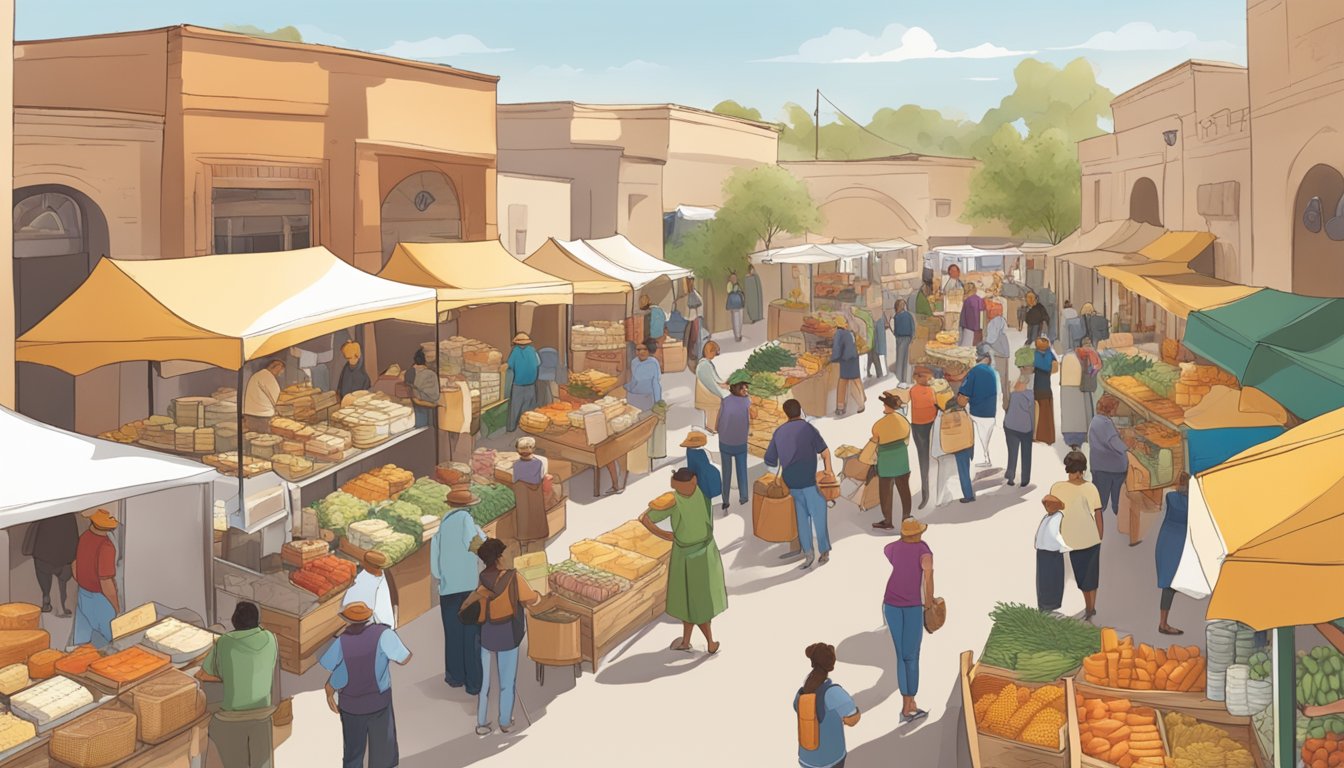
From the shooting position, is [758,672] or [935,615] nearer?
[935,615]

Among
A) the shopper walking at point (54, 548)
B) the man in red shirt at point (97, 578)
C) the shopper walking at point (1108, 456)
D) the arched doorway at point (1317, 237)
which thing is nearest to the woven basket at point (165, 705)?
the man in red shirt at point (97, 578)

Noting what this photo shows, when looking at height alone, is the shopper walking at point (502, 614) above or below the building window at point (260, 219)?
below

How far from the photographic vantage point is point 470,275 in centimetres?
1625

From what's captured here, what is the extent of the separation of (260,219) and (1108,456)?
39.1 feet

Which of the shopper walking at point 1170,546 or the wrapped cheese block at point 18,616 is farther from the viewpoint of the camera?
the shopper walking at point 1170,546

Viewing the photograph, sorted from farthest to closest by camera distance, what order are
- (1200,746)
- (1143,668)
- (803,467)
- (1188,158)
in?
(1188,158) → (803,467) → (1143,668) → (1200,746)

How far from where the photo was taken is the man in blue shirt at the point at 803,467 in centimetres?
1109

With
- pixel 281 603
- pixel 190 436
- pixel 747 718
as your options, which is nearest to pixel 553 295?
pixel 190 436

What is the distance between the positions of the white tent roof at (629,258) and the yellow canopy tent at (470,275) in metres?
4.71

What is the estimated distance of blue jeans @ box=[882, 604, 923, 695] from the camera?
8.17 m

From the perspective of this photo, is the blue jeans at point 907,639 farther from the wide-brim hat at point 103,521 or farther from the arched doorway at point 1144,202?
the arched doorway at point 1144,202

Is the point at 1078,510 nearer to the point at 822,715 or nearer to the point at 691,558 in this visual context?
the point at 691,558

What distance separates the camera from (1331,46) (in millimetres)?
13938

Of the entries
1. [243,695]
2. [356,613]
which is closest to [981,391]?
[356,613]
